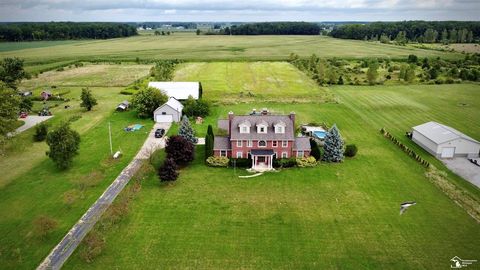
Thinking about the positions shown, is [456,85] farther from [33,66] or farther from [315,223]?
[33,66]

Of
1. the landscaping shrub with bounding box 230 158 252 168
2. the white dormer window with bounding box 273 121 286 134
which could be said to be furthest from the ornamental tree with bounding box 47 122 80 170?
the white dormer window with bounding box 273 121 286 134

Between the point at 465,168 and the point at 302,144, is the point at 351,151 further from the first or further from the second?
the point at 465,168

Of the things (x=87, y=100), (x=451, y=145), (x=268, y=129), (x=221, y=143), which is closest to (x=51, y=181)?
(x=221, y=143)

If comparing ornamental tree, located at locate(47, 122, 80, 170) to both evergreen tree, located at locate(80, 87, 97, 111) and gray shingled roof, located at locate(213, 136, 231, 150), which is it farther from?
evergreen tree, located at locate(80, 87, 97, 111)

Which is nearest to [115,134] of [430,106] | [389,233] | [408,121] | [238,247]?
[238,247]

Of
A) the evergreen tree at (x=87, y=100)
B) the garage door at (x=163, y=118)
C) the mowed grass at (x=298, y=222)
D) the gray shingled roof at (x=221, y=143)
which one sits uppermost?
the evergreen tree at (x=87, y=100)

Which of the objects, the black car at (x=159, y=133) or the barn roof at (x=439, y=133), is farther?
the black car at (x=159, y=133)

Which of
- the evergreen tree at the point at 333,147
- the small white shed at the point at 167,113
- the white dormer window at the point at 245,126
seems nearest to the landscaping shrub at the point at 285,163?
the evergreen tree at the point at 333,147

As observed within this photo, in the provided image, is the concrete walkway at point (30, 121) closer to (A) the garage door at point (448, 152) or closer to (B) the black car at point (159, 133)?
(B) the black car at point (159, 133)
